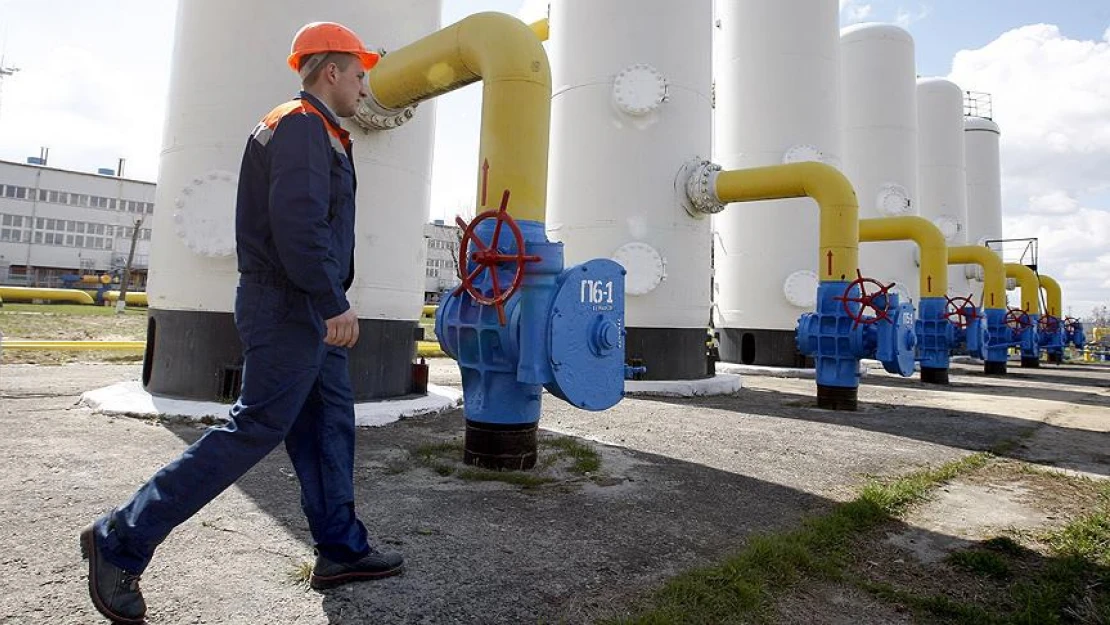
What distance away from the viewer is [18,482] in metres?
3.29

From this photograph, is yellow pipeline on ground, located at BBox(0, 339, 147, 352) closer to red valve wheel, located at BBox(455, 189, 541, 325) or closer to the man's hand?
red valve wheel, located at BBox(455, 189, 541, 325)

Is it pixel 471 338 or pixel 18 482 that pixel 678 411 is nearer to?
pixel 471 338

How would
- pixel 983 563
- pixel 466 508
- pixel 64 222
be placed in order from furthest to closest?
pixel 64 222, pixel 466 508, pixel 983 563

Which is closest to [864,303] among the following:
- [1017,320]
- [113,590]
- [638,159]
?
[638,159]

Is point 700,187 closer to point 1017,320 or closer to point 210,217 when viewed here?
point 210,217

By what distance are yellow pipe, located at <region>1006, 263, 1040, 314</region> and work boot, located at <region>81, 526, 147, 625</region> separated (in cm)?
2059

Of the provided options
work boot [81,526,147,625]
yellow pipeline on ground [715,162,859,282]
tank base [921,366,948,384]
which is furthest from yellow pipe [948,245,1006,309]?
work boot [81,526,147,625]

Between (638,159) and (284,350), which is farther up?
(638,159)

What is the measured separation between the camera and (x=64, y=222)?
47156mm

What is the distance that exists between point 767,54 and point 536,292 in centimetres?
1124

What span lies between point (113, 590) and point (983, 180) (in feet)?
96.0

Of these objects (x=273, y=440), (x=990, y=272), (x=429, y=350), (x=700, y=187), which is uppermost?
(x=700, y=187)

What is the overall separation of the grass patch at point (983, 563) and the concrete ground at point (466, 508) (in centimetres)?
34

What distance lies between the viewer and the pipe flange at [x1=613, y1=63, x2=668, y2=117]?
8812mm
